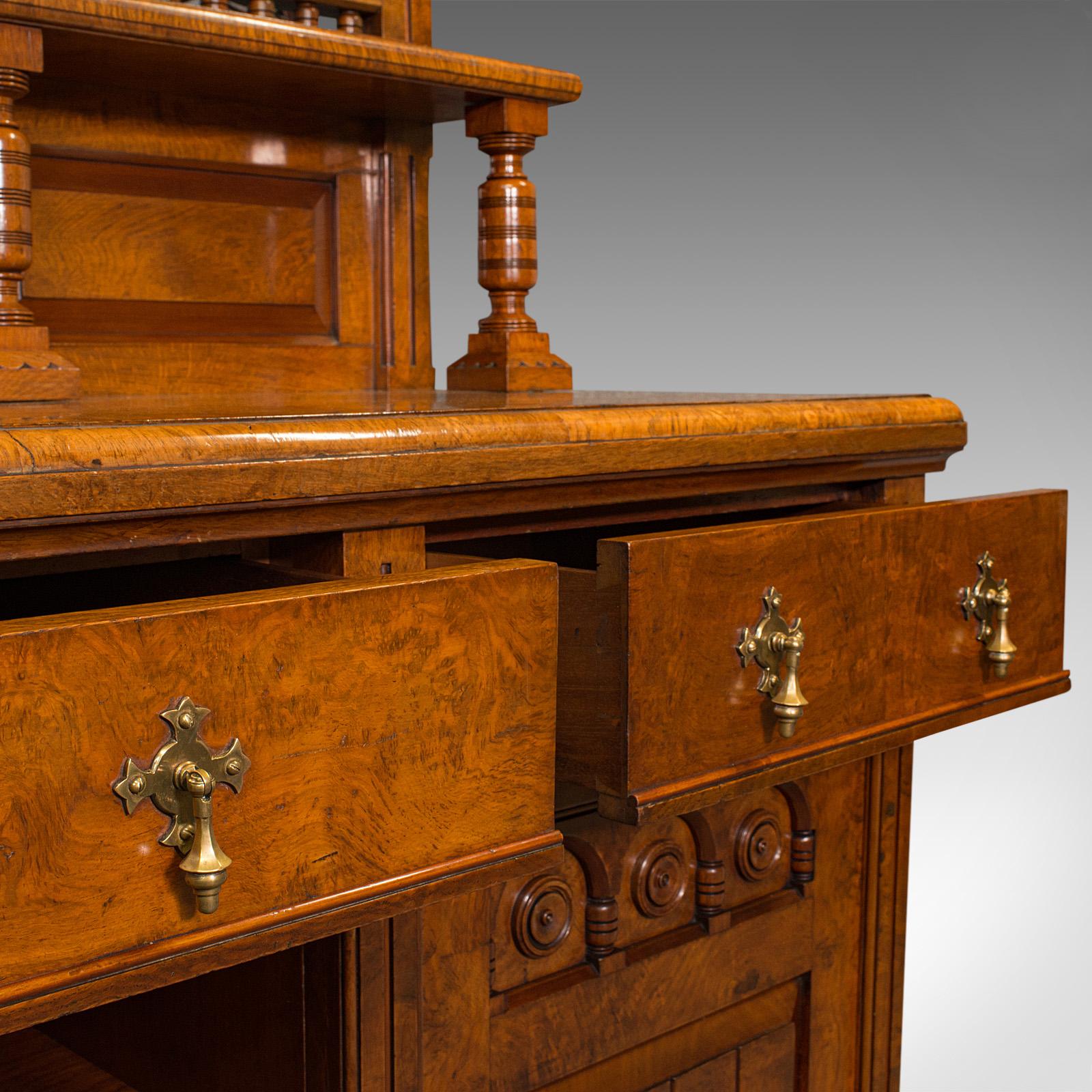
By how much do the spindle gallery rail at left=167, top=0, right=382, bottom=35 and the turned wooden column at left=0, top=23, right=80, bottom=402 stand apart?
22 centimetres

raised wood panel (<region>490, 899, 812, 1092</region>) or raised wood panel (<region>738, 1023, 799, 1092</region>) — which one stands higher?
raised wood panel (<region>490, 899, 812, 1092</region>)

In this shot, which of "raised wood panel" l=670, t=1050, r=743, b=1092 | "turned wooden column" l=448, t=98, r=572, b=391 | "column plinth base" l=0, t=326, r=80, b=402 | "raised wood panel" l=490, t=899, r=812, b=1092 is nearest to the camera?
"column plinth base" l=0, t=326, r=80, b=402

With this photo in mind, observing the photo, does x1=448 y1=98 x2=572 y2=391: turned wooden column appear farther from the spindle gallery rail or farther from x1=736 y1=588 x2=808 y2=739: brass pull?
x1=736 y1=588 x2=808 y2=739: brass pull

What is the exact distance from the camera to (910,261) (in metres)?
2.62

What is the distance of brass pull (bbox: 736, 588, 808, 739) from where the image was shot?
2.78 ft

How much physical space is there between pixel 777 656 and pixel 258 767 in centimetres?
35

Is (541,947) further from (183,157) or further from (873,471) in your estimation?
(183,157)

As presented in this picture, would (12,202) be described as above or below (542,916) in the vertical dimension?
above

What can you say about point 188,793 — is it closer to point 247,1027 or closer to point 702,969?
point 247,1027

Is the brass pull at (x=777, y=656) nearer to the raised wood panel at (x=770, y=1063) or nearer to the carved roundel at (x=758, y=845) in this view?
the carved roundel at (x=758, y=845)

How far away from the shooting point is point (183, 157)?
1.25 m

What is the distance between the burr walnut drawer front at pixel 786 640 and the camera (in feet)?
2.58

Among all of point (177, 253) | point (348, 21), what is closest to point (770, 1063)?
point (177, 253)

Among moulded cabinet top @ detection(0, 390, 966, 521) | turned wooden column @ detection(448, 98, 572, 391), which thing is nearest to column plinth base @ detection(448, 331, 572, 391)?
turned wooden column @ detection(448, 98, 572, 391)
